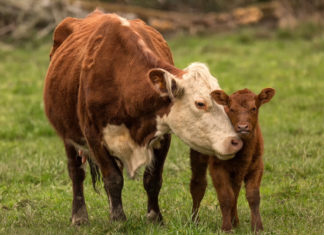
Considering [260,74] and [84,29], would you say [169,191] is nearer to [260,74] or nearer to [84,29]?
[84,29]

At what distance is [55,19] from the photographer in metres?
19.5

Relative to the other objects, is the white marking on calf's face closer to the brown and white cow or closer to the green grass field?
the brown and white cow

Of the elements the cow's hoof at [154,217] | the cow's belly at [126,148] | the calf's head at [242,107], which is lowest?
the cow's hoof at [154,217]

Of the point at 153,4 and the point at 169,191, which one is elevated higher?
the point at 169,191

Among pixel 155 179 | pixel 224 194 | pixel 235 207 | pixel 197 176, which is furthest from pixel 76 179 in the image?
pixel 224 194

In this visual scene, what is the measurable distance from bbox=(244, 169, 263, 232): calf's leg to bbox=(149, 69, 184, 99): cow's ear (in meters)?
0.94

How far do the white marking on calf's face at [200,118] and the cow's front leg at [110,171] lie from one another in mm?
792

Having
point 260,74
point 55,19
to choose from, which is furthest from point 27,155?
point 55,19

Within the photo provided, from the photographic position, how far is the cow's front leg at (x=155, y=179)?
21.1 ft

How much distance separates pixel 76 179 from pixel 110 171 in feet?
3.14

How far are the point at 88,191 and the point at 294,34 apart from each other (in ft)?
40.0

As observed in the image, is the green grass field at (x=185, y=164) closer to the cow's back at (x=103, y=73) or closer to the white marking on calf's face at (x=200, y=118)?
the white marking on calf's face at (x=200, y=118)

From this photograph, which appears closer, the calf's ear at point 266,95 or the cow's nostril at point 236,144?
the cow's nostril at point 236,144

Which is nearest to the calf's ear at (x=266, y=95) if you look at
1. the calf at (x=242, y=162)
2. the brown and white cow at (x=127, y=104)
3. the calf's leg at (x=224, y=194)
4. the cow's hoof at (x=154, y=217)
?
the calf at (x=242, y=162)
